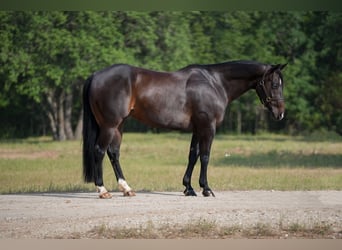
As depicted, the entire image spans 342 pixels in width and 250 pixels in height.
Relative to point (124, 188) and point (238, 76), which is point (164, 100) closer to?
point (238, 76)

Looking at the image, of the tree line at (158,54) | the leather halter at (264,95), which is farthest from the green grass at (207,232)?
the tree line at (158,54)

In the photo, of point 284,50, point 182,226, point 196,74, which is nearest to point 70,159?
point 284,50

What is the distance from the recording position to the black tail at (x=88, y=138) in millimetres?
6777

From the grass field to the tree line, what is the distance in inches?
11.0

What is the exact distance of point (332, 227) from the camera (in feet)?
19.7

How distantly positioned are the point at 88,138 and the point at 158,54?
9198 mm

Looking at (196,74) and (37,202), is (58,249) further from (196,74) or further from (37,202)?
(196,74)

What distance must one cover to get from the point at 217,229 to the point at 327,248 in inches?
37.5


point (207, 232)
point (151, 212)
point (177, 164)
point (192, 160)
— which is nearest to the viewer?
point (207, 232)

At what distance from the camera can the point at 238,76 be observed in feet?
22.7

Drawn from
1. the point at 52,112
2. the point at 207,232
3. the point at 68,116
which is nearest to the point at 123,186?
the point at 207,232

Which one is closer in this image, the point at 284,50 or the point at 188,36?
the point at 284,50

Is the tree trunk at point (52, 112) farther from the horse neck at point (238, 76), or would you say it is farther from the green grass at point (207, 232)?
the green grass at point (207, 232)

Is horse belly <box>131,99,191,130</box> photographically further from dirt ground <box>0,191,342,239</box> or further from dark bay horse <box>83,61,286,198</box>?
dirt ground <box>0,191,342,239</box>
